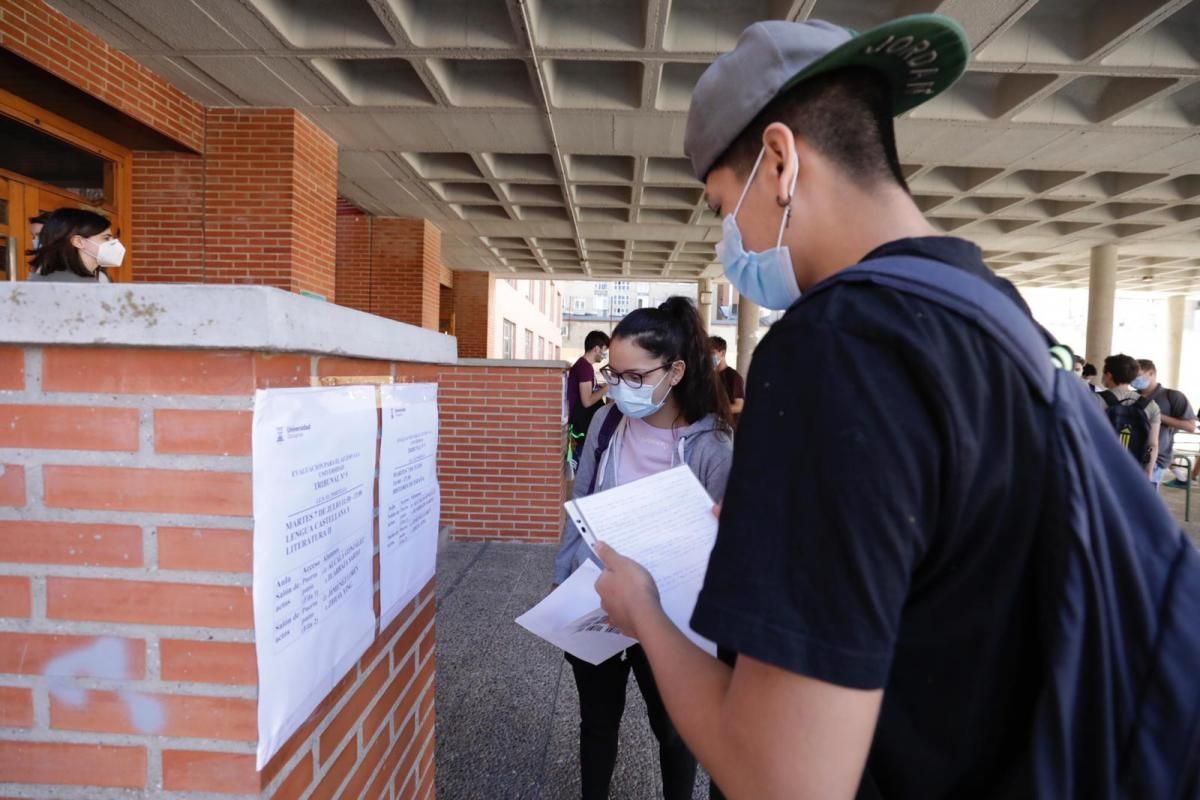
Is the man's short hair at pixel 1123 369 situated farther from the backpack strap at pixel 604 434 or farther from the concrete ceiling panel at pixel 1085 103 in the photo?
the backpack strap at pixel 604 434

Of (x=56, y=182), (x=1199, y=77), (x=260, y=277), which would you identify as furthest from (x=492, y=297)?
(x=1199, y=77)

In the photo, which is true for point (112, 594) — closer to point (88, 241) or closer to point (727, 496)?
point (727, 496)

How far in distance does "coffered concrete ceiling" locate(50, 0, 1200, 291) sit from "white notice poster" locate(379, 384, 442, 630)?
4779 millimetres

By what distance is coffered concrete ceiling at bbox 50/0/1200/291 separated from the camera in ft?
18.3

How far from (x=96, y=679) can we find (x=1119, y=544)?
1.39m

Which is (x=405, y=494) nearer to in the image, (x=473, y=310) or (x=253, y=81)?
(x=253, y=81)

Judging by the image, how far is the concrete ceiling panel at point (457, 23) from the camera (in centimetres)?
577

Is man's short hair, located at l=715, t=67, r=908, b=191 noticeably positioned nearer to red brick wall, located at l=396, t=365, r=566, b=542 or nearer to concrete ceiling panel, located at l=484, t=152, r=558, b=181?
red brick wall, located at l=396, t=365, r=566, b=542

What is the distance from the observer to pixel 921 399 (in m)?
0.69

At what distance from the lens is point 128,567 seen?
1.01 meters

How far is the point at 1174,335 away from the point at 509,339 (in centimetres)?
2319

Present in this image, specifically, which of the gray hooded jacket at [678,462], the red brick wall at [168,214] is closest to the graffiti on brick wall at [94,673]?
the gray hooded jacket at [678,462]

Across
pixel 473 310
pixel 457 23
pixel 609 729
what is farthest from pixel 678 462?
pixel 473 310

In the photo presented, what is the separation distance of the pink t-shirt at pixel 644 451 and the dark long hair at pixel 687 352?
118 mm
